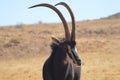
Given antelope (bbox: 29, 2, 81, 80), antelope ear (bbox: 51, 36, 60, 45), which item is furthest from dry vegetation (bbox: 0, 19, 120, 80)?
antelope ear (bbox: 51, 36, 60, 45)

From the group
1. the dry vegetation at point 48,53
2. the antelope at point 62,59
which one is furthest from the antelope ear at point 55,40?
the dry vegetation at point 48,53

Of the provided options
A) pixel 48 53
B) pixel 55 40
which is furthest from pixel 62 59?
pixel 48 53

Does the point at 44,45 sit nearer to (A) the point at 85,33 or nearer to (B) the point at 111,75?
(A) the point at 85,33

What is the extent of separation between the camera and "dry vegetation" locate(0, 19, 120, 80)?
784 inches

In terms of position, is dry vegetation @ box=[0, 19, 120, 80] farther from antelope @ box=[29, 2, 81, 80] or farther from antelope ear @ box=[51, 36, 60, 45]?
antelope ear @ box=[51, 36, 60, 45]

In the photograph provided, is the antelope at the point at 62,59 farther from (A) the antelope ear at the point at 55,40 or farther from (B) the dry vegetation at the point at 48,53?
(B) the dry vegetation at the point at 48,53

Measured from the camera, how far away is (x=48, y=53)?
2791 cm

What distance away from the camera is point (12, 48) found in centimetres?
2861

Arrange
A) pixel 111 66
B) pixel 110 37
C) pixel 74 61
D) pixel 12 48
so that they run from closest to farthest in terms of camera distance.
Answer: pixel 74 61, pixel 111 66, pixel 12 48, pixel 110 37

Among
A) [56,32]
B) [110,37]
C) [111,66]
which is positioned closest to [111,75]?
[111,66]

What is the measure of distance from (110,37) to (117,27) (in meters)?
4.61

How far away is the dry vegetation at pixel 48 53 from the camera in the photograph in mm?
19906

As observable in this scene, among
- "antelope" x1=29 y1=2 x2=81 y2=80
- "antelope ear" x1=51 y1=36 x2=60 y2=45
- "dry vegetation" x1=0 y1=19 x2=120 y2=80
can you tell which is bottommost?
"dry vegetation" x1=0 y1=19 x2=120 y2=80

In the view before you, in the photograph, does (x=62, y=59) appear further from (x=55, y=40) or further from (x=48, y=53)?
(x=48, y=53)
